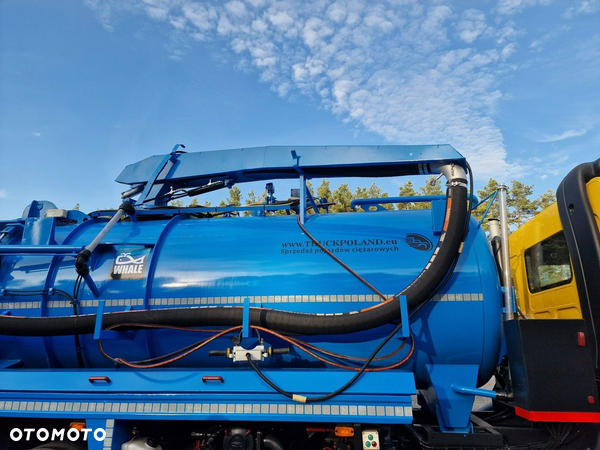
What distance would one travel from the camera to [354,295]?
12.5ft

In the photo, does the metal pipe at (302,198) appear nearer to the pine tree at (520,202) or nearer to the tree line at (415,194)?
the tree line at (415,194)

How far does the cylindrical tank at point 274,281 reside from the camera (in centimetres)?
375

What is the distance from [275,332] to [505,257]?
2309 millimetres

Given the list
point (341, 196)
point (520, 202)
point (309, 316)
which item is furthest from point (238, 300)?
point (520, 202)

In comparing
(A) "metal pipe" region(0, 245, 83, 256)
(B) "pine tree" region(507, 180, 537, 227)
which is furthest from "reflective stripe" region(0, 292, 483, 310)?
(B) "pine tree" region(507, 180, 537, 227)

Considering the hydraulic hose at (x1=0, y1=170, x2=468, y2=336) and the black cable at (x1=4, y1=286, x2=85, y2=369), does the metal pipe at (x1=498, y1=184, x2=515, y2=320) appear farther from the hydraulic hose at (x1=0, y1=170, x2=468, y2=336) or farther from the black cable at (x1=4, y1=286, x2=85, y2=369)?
the black cable at (x1=4, y1=286, x2=85, y2=369)

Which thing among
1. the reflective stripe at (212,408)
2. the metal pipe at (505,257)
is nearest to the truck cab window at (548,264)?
the metal pipe at (505,257)

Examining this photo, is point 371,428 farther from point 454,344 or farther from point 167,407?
point 167,407

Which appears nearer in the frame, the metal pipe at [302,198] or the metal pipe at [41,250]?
the metal pipe at [41,250]

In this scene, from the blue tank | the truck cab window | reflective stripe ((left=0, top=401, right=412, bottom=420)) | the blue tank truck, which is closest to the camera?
reflective stripe ((left=0, top=401, right=412, bottom=420))

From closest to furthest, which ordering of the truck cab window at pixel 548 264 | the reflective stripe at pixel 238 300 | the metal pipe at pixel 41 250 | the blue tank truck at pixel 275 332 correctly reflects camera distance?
the blue tank truck at pixel 275 332 → the reflective stripe at pixel 238 300 → the metal pipe at pixel 41 250 → the truck cab window at pixel 548 264

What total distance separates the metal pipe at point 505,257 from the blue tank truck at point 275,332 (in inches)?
1.0

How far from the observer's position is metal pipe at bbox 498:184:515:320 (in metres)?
3.66

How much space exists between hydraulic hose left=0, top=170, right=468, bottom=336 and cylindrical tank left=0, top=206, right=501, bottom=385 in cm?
22
